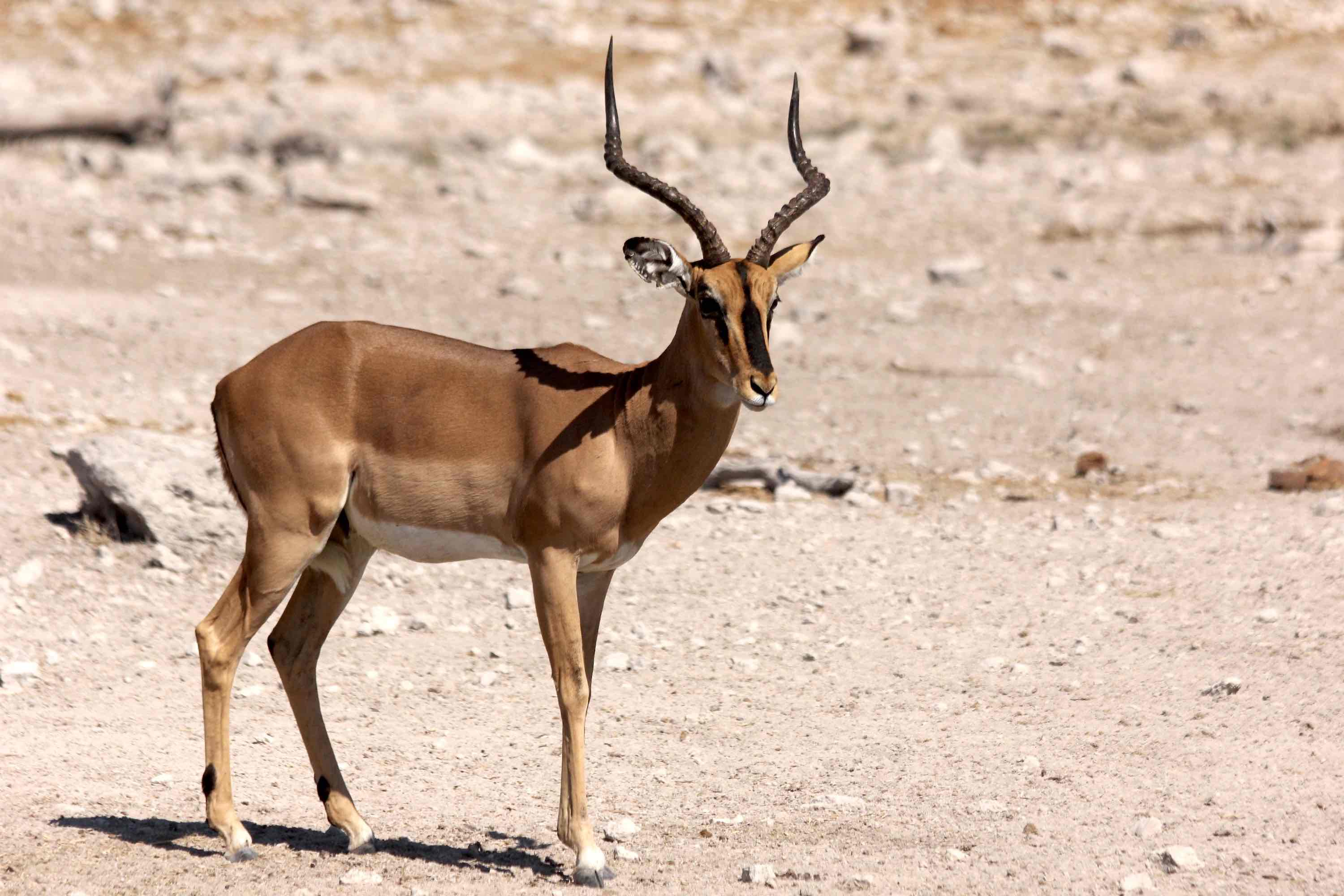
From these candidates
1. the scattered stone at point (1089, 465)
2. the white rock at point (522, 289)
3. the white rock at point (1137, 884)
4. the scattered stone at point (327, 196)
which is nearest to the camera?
the white rock at point (1137, 884)

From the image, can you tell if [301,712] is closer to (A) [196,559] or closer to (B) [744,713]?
(B) [744,713]

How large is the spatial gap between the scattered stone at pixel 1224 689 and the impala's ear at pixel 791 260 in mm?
3767

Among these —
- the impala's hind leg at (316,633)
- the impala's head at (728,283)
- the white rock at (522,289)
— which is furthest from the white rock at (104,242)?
the impala's head at (728,283)

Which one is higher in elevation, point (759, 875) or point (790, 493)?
point (759, 875)

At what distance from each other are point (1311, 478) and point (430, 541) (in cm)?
832

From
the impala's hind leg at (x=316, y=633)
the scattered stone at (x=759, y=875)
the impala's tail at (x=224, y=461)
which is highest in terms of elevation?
the impala's tail at (x=224, y=461)

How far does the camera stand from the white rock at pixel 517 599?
1069 centimetres

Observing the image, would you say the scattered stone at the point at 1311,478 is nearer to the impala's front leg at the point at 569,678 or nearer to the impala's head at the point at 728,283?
the impala's head at the point at 728,283

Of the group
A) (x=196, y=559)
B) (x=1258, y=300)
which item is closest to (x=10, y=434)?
(x=196, y=559)

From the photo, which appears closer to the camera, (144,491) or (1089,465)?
(144,491)

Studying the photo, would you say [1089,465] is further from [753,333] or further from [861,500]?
[753,333]

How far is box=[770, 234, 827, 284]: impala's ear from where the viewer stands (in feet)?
22.9

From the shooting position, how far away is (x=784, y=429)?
Answer: 1469cm

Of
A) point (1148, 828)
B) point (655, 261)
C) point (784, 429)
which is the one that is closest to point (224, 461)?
point (655, 261)
